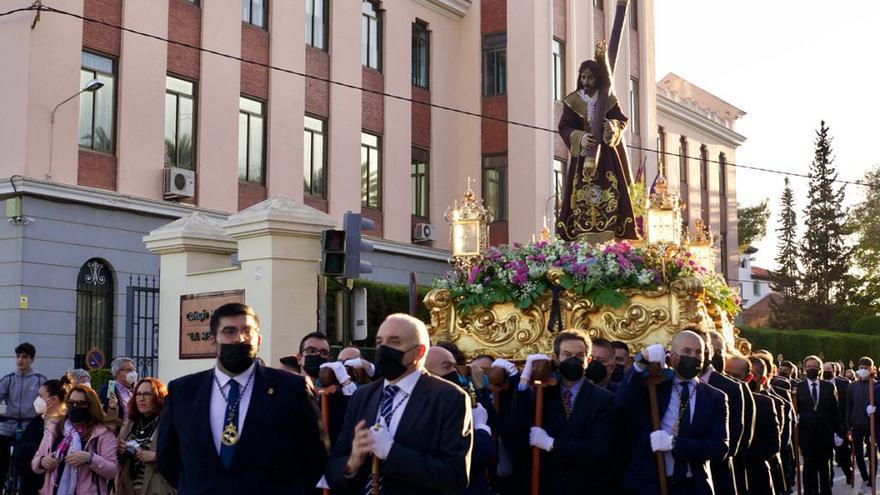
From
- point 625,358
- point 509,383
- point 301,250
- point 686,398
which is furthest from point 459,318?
point 686,398

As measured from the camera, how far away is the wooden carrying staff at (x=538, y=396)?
847cm

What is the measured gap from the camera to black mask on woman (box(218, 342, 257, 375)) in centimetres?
607

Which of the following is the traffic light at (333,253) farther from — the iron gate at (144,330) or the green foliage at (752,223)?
the green foliage at (752,223)

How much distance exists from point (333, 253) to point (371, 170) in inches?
662

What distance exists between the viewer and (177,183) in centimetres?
2320

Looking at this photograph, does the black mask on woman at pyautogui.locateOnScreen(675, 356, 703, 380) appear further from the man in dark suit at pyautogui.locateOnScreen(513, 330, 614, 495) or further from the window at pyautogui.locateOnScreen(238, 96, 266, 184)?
the window at pyautogui.locateOnScreen(238, 96, 266, 184)

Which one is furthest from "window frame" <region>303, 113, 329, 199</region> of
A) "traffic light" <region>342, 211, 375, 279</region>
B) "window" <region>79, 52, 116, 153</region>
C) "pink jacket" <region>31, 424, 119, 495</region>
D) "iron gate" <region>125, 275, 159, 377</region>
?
"pink jacket" <region>31, 424, 119, 495</region>

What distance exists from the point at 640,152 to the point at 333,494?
99.2 ft

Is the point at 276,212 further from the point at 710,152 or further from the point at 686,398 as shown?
the point at 710,152

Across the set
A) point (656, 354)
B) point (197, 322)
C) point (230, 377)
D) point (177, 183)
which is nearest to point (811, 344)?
point (177, 183)

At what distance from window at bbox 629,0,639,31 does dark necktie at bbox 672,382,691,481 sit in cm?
3053

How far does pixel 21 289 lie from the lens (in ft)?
66.6

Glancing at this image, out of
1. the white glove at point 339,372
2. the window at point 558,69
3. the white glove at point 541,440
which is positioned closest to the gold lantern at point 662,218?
the white glove at point 541,440

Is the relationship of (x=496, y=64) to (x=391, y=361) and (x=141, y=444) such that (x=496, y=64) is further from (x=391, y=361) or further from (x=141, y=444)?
(x=391, y=361)
